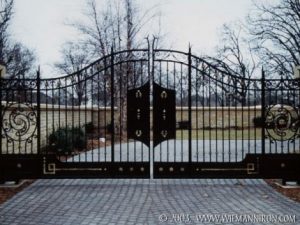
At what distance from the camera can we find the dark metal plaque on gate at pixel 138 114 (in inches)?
378

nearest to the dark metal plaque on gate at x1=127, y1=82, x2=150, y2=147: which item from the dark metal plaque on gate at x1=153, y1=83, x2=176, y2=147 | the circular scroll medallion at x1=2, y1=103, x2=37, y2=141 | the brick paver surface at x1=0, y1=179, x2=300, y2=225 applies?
the dark metal plaque on gate at x1=153, y1=83, x2=176, y2=147

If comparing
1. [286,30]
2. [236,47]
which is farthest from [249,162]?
[236,47]

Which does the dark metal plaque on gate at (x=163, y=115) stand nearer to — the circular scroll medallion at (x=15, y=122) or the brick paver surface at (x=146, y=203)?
the brick paver surface at (x=146, y=203)

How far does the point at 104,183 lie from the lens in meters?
9.87

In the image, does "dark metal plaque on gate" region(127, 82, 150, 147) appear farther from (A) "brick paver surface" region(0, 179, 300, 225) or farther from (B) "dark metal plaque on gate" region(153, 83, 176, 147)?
(A) "brick paver surface" region(0, 179, 300, 225)

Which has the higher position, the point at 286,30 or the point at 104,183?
the point at 286,30

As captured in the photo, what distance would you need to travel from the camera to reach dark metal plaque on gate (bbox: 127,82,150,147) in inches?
378

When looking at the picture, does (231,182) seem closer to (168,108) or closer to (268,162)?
(268,162)

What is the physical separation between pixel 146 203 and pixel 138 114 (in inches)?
96.8

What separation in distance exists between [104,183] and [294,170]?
14.2 ft

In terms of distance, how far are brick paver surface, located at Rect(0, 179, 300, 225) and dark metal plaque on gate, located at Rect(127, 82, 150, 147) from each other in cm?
115

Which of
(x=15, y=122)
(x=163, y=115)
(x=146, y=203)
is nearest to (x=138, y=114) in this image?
(x=163, y=115)

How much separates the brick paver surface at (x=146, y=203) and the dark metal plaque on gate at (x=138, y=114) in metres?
1.15

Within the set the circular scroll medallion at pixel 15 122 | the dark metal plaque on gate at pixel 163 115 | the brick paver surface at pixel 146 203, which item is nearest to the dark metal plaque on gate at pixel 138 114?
the dark metal plaque on gate at pixel 163 115
